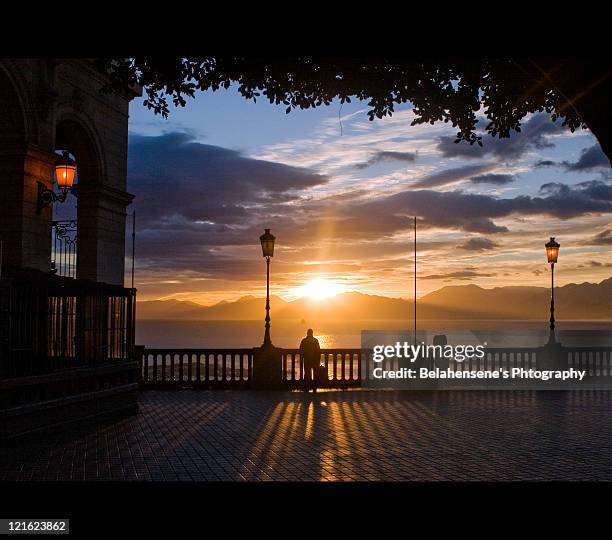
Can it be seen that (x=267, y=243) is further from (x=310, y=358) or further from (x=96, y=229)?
(x=96, y=229)

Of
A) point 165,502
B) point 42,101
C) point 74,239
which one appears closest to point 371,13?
point 165,502

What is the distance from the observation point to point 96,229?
22.6 meters

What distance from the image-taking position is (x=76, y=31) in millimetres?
4879

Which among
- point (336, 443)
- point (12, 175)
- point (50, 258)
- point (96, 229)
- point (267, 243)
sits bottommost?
point (336, 443)

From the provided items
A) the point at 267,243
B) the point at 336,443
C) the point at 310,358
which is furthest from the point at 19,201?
the point at 336,443

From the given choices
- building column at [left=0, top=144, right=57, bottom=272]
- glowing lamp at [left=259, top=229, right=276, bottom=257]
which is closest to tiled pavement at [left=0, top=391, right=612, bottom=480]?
building column at [left=0, top=144, right=57, bottom=272]

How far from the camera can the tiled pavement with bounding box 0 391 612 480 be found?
9.62 meters

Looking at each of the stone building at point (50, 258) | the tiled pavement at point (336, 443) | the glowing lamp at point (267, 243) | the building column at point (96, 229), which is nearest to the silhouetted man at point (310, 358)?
the tiled pavement at point (336, 443)

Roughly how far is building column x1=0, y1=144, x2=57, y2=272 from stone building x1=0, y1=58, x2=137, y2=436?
0.09ft

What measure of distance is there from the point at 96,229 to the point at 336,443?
13.7 m

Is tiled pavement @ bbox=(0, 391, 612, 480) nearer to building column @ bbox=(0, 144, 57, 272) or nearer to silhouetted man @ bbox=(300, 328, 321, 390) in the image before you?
silhouetted man @ bbox=(300, 328, 321, 390)

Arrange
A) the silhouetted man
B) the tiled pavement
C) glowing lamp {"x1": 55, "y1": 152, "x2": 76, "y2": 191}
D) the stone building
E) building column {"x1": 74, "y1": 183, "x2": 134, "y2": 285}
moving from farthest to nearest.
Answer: building column {"x1": 74, "y1": 183, "x2": 134, "y2": 285} < the silhouetted man < glowing lamp {"x1": 55, "y1": 152, "x2": 76, "y2": 191} < the stone building < the tiled pavement

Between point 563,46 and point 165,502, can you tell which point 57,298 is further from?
point 563,46

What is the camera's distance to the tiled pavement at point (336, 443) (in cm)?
962
